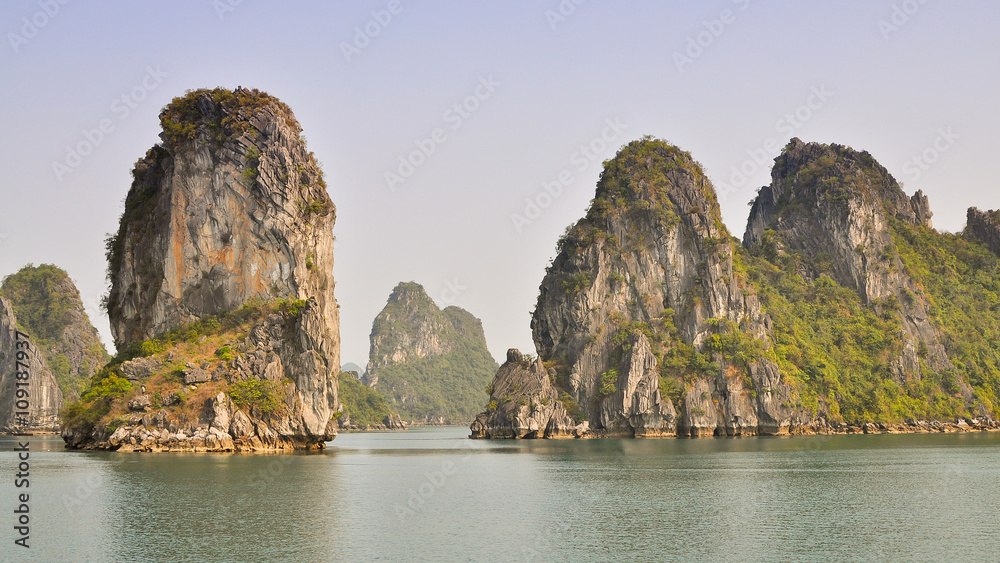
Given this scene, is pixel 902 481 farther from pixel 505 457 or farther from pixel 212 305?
pixel 212 305

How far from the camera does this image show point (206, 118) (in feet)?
302

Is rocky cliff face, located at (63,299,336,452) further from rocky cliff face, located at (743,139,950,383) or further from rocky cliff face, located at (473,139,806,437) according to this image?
rocky cliff face, located at (743,139,950,383)

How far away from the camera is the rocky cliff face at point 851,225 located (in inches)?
5620

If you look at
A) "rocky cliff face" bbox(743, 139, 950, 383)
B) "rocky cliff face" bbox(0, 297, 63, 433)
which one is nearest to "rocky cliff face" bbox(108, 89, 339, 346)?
"rocky cliff face" bbox(0, 297, 63, 433)

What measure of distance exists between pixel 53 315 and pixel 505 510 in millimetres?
156986

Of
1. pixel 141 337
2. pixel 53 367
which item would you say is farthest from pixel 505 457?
pixel 53 367

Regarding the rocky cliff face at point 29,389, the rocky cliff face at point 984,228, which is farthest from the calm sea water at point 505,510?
the rocky cliff face at point 984,228

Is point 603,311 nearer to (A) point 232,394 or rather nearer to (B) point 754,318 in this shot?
(B) point 754,318

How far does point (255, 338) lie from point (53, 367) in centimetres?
10520

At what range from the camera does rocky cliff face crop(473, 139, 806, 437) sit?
384 feet

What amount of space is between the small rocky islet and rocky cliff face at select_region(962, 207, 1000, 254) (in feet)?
1.59

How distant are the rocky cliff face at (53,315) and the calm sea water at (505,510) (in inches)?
4596

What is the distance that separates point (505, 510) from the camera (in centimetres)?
4097

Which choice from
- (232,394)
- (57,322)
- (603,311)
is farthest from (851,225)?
(57,322)
